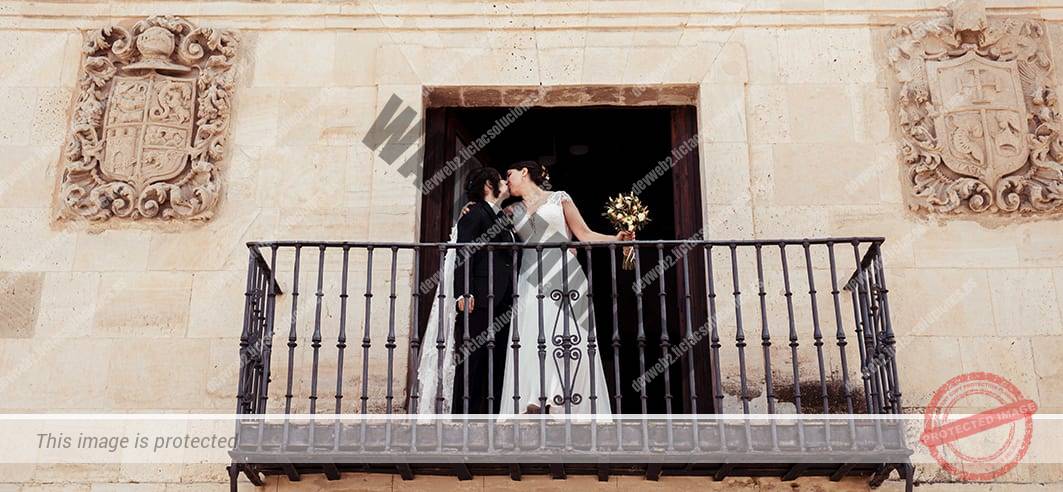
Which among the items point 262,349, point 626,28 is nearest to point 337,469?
point 262,349

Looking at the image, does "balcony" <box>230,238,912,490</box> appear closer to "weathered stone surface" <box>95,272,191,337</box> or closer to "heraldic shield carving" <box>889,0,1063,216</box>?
"weathered stone surface" <box>95,272,191,337</box>

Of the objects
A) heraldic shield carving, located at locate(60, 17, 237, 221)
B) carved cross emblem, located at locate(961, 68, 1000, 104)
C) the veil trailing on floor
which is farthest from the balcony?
carved cross emblem, located at locate(961, 68, 1000, 104)

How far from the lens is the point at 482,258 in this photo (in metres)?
6.43

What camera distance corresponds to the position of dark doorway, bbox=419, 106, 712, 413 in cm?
686

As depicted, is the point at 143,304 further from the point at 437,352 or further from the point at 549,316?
the point at 549,316

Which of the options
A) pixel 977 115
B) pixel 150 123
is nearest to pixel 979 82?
pixel 977 115

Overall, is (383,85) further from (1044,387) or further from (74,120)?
(1044,387)

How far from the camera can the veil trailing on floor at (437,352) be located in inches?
244

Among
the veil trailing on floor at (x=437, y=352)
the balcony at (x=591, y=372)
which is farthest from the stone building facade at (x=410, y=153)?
the veil trailing on floor at (x=437, y=352)

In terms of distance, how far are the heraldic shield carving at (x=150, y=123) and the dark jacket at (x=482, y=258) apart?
4.26 feet

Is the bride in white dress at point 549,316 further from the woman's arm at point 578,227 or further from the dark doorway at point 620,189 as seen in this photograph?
the dark doorway at point 620,189

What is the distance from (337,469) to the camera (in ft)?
19.3

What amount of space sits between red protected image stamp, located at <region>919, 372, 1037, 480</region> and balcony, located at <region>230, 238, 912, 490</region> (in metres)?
0.37

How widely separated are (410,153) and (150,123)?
4.34ft
